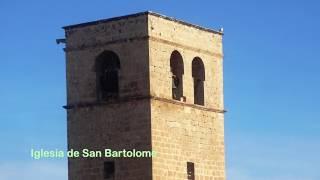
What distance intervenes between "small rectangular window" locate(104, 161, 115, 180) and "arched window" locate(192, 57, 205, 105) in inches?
162

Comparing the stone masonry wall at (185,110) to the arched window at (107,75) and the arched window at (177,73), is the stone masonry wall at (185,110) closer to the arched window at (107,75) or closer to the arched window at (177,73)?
the arched window at (177,73)

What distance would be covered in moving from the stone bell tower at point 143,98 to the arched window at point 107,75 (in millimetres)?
33

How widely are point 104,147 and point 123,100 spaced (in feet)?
5.47

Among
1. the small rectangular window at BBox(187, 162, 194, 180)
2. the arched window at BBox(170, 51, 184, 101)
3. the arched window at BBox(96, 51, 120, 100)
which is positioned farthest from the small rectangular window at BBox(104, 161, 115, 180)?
the arched window at BBox(170, 51, 184, 101)

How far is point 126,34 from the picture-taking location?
47.5 m

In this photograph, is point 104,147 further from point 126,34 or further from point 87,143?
point 126,34

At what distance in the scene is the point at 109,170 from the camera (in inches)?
1873

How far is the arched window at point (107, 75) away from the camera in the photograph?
48.2 meters

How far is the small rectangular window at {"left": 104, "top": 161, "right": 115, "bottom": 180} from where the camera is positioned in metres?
47.4

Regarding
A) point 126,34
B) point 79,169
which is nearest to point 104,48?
point 126,34

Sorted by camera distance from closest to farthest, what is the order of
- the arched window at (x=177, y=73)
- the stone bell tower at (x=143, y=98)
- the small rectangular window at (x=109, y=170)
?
the stone bell tower at (x=143, y=98) → the small rectangular window at (x=109, y=170) → the arched window at (x=177, y=73)

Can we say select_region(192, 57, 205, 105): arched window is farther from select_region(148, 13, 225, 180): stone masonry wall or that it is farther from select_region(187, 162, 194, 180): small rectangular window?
select_region(187, 162, 194, 180): small rectangular window

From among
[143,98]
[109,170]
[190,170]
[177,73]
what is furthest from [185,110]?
[109,170]

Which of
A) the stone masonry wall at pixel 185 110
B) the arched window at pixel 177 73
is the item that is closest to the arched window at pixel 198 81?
the stone masonry wall at pixel 185 110
